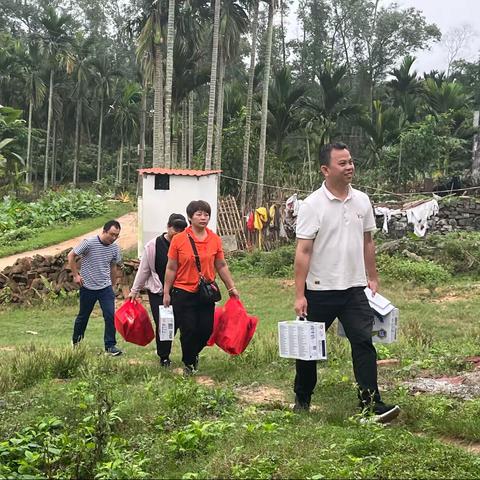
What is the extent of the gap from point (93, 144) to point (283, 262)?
1486 inches

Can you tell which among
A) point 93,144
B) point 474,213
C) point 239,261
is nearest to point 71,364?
point 239,261

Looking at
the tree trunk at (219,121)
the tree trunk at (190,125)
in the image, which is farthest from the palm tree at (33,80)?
the tree trunk at (219,121)

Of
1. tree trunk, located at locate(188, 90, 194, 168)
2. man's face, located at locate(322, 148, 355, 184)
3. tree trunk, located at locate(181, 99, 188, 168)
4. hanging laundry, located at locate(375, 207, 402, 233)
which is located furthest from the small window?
tree trunk, located at locate(181, 99, 188, 168)

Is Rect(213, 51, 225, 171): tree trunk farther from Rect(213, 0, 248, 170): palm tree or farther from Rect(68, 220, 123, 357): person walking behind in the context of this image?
Rect(68, 220, 123, 357): person walking behind

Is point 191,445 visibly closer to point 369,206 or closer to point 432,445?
point 432,445

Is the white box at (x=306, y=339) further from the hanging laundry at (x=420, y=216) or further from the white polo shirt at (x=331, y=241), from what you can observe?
the hanging laundry at (x=420, y=216)

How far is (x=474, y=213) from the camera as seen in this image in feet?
67.5

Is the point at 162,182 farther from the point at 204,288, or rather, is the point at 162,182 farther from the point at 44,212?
the point at 204,288

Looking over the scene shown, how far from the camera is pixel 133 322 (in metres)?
6.44

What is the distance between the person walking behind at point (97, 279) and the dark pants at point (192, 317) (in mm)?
1733

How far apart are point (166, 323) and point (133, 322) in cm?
62

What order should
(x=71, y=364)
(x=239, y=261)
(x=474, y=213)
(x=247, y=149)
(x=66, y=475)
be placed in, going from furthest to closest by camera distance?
1. (x=247, y=149)
2. (x=474, y=213)
3. (x=239, y=261)
4. (x=71, y=364)
5. (x=66, y=475)

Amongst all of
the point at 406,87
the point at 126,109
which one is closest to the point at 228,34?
the point at 406,87

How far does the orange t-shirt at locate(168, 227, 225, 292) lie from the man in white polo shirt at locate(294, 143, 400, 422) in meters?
1.59
